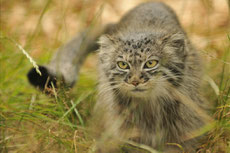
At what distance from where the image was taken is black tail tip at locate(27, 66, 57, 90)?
11.1 ft

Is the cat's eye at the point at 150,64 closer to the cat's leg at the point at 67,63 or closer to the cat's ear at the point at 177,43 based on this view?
the cat's ear at the point at 177,43

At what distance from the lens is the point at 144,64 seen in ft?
9.70

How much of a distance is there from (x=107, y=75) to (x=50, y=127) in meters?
0.81

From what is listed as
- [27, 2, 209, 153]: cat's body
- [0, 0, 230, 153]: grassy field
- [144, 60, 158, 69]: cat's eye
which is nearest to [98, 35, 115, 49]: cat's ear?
[27, 2, 209, 153]: cat's body

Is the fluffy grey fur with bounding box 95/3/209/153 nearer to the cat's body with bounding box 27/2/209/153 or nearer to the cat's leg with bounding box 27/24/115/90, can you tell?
the cat's body with bounding box 27/2/209/153

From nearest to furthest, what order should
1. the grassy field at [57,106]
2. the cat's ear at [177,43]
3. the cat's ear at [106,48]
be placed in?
the grassy field at [57,106] < the cat's ear at [177,43] < the cat's ear at [106,48]

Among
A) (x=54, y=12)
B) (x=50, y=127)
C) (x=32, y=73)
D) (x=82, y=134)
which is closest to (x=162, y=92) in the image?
(x=82, y=134)

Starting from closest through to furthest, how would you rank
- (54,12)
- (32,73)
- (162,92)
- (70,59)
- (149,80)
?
1. (149,80)
2. (162,92)
3. (32,73)
4. (70,59)
5. (54,12)

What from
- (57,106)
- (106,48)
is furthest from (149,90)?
(57,106)

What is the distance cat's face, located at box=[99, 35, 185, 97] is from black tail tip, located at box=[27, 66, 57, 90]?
62cm

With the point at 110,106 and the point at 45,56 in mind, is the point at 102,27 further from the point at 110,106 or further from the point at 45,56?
the point at 110,106

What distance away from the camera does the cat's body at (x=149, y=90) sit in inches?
117

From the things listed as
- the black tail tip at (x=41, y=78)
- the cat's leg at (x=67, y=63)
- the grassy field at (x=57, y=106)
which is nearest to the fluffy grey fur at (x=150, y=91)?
the grassy field at (x=57, y=106)

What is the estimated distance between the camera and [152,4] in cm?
443
